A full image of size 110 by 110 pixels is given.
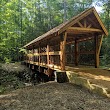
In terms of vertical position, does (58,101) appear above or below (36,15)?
below

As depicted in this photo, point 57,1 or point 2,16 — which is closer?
point 2,16

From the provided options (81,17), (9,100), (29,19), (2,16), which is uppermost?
(29,19)

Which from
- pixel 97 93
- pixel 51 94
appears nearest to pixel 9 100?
pixel 51 94

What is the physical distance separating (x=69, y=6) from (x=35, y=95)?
26180 millimetres

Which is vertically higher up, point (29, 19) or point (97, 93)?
point (29, 19)

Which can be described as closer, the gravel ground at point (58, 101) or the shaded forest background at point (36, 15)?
the gravel ground at point (58, 101)

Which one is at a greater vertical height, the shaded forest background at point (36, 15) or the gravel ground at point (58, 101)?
the shaded forest background at point (36, 15)

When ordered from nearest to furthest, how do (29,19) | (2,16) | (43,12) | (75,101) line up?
(75,101)
(2,16)
(43,12)
(29,19)

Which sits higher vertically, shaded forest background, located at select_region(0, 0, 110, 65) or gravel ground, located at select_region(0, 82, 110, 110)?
shaded forest background, located at select_region(0, 0, 110, 65)

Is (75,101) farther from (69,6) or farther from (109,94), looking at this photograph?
(69,6)

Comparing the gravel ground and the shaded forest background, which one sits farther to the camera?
the shaded forest background

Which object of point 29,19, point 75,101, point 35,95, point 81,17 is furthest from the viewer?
point 29,19

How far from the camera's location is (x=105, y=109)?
4.80 metres

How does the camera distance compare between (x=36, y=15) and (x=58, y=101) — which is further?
(x=36, y=15)
